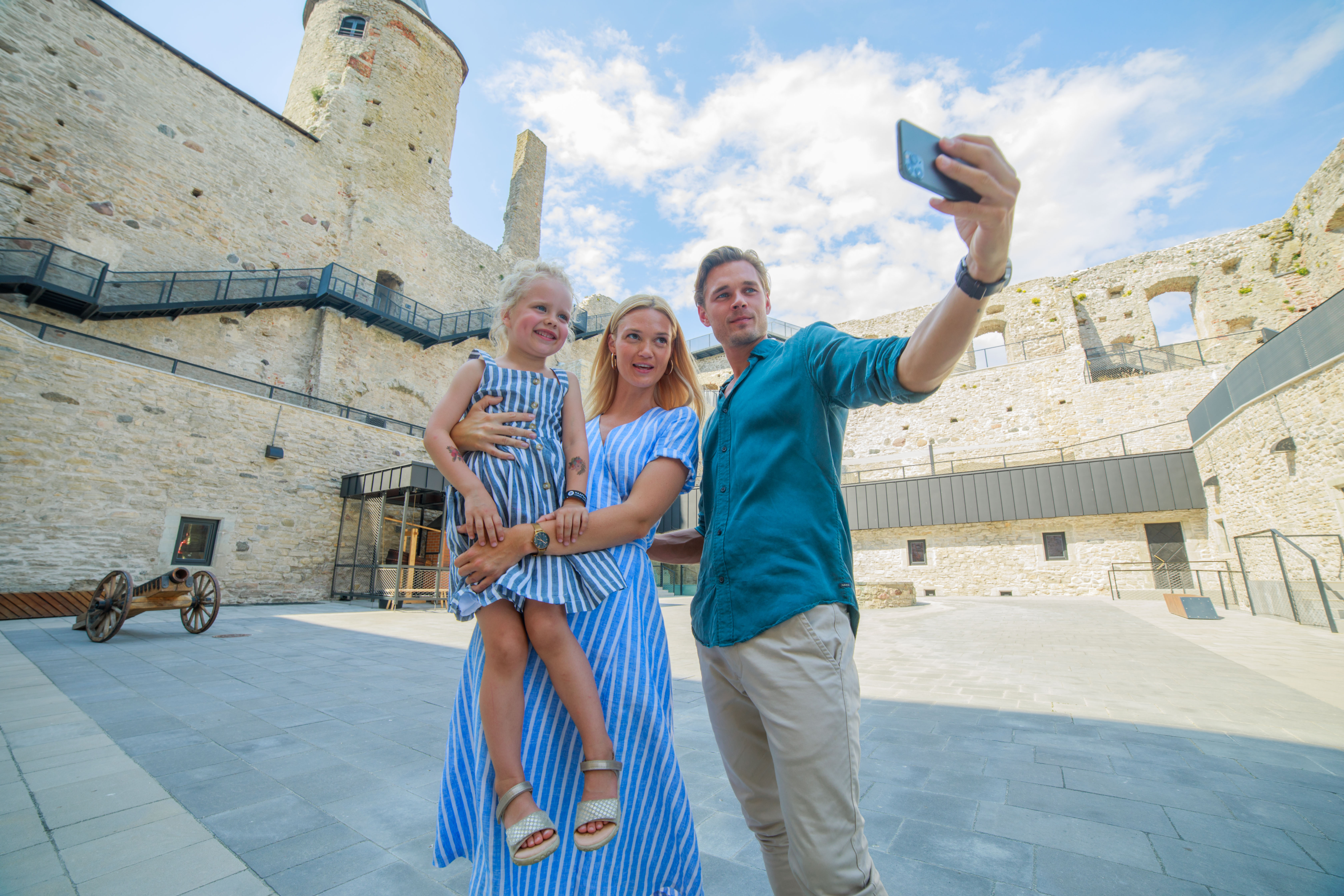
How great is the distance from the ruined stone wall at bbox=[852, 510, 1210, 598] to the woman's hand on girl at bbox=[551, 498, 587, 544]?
16.1 metres

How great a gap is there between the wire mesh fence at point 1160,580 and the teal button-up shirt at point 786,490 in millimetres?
16670

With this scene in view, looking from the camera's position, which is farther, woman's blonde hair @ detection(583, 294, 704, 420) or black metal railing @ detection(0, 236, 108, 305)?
black metal railing @ detection(0, 236, 108, 305)

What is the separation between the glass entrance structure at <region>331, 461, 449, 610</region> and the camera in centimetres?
1083

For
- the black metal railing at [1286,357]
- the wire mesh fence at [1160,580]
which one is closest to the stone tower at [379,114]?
the black metal railing at [1286,357]

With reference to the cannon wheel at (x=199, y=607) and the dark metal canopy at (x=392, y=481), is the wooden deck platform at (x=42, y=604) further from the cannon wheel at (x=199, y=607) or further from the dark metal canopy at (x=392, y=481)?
the dark metal canopy at (x=392, y=481)

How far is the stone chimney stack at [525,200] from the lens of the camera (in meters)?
20.9

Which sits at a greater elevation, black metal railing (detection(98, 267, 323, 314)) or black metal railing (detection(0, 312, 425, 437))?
black metal railing (detection(98, 267, 323, 314))

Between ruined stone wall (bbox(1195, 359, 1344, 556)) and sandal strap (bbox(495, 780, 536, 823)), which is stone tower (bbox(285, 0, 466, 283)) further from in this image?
ruined stone wall (bbox(1195, 359, 1344, 556))

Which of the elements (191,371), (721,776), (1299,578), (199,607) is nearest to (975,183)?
(721,776)

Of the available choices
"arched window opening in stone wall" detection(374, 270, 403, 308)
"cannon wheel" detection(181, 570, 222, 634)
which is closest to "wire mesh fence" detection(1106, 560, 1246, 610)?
"cannon wheel" detection(181, 570, 222, 634)

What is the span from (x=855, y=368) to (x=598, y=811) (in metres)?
1.02

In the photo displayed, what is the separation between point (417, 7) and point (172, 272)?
510 inches

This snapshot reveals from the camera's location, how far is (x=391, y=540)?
537 inches

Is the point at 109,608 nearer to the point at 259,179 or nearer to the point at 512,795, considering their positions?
the point at 512,795
